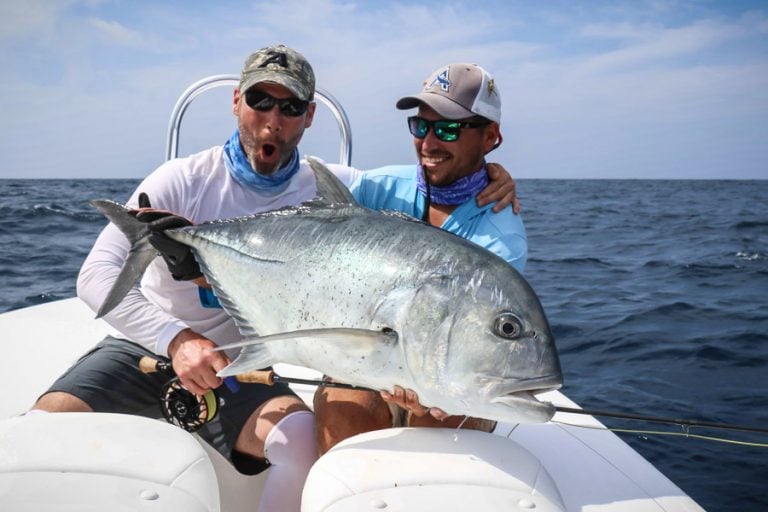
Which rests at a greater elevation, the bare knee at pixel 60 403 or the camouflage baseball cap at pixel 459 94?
the camouflage baseball cap at pixel 459 94

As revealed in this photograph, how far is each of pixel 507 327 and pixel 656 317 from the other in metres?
6.34

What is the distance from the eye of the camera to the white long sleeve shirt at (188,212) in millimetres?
2764

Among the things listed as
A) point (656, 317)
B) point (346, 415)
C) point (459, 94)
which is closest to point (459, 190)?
point (459, 94)

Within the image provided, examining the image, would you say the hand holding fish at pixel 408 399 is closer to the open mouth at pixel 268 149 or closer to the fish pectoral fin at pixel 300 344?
the fish pectoral fin at pixel 300 344

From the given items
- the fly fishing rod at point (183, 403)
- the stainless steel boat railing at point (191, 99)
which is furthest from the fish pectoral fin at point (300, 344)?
the stainless steel boat railing at point (191, 99)

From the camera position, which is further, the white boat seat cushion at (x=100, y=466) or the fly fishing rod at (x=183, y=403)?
the fly fishing rod at (x=183, y=403)

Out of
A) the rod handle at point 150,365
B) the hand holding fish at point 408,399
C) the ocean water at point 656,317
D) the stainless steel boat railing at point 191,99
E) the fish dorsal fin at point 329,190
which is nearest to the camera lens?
the hand holding fish at point 408,399

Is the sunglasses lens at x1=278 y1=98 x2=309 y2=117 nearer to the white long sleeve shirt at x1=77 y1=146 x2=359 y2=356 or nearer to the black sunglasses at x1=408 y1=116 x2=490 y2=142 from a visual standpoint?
the white long sleeve shirt at x1=77 y1=146 x2=359 y2=356

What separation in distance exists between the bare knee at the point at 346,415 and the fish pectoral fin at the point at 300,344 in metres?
0.50

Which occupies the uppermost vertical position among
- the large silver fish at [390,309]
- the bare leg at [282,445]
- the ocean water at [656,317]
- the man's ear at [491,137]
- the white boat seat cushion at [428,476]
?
the man's ear at [491,137]

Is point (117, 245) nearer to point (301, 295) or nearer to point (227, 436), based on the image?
point (227, 436)

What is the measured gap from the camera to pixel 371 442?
6.80 ft

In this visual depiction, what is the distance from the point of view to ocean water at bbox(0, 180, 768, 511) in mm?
4367

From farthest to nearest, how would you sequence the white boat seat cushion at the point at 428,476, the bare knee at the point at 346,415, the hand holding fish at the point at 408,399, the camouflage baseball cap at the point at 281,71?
the camouflage baseball cap at the point at 281,71
the bare knee at the point at 346,415
the hand holding fish at the point at 408,399
the white boat seat cushion at the point at 428,476
